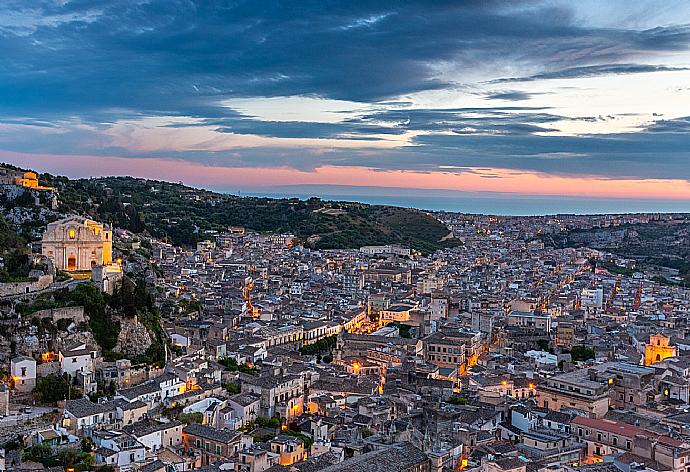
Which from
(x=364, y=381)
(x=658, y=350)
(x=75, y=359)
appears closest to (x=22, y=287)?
(x=75, y=359)

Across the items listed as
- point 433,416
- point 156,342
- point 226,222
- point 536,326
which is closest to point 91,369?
point 156,342

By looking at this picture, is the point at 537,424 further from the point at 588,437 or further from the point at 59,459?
the point at 59,459

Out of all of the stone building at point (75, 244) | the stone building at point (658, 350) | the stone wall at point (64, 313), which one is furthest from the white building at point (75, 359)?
the stone building at point (658, 350)

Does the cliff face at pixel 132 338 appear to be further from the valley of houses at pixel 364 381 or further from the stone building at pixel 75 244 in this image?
the stone building at pixel 75 244

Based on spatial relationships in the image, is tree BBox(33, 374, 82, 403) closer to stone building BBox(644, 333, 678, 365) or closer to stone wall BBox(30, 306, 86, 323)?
stone wall BBox(30, 306, 86, 323)

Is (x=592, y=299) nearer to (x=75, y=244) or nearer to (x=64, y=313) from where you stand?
(x=75, y=244)

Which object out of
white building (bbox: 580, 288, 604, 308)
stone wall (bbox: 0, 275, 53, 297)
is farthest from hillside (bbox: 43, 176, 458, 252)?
stone wall (bbox: 0, 275, 53, 297)
